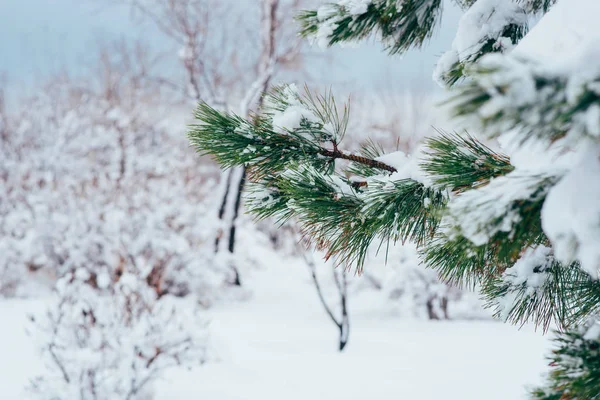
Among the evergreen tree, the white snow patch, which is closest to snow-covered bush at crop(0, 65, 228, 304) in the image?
the evergreen tree

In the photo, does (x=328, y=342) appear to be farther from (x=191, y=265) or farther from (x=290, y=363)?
(x=191, y=265)

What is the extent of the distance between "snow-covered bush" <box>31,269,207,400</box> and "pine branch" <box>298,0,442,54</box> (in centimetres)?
253

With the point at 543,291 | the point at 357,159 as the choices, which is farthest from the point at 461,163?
the point at 543,291

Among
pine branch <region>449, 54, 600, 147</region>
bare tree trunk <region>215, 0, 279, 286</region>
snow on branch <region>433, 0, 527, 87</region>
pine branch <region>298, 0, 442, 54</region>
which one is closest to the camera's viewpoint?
pine branch <region>449, 54, 600, 147</region>

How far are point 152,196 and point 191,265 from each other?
1889 millimetres

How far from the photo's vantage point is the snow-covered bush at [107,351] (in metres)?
2.97

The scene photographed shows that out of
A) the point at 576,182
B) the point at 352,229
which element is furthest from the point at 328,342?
the point at 576,182

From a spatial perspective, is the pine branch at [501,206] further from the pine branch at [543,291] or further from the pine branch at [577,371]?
the pine branch at [543,291]

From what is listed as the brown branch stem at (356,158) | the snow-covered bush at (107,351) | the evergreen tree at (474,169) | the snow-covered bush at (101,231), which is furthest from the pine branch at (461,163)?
the snow-covered bush at (101,231)

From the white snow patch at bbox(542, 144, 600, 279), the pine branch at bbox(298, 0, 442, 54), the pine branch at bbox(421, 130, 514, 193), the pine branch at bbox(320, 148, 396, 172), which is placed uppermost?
the pine branch at bbox(298, 0, 442, 54)

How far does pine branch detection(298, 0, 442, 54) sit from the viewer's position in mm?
1641

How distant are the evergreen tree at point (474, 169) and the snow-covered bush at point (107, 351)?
238 cm

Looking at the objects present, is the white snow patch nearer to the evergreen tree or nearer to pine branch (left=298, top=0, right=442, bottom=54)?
the evergreen tree

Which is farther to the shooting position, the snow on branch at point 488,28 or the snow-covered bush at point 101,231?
the snow-covered bush at point 101,231
